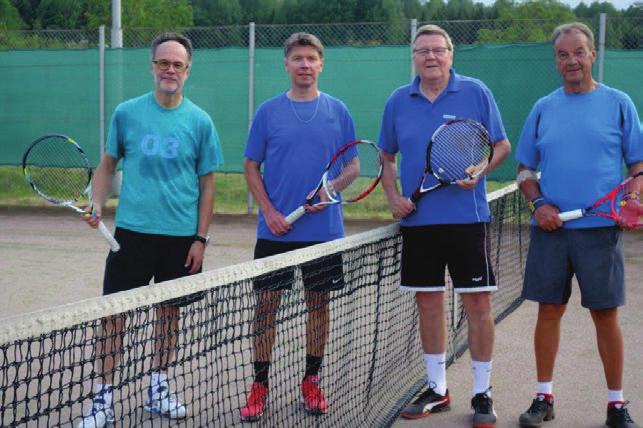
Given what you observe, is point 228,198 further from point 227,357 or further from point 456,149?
point 227,357

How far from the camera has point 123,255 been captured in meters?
4.37

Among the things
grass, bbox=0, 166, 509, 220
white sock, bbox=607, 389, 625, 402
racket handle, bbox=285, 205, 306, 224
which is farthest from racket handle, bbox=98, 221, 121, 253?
grass, bbox=0, 166, 509, 220

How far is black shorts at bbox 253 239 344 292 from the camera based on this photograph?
4211 mm

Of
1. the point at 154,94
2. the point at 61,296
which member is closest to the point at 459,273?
the point at 154,94

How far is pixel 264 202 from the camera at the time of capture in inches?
177

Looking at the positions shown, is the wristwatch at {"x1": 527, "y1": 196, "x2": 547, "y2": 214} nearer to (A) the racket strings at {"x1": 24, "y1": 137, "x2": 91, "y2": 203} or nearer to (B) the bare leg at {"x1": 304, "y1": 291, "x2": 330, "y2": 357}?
(B) the bare leg at {"x1": 304, "y1": 291, "x2": 330, "y2": 357}

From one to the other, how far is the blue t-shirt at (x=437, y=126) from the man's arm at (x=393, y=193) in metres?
0.06

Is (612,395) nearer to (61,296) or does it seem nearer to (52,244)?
(61,296)

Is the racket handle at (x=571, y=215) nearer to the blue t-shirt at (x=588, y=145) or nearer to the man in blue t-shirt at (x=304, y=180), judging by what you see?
the blue t-shirt at (x=588, y=145)

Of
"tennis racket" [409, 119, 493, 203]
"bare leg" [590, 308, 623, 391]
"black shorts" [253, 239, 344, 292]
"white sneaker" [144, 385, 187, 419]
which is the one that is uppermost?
"tennis racket" [409, 119, 493, 203]

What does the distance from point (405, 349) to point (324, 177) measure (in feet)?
4.49

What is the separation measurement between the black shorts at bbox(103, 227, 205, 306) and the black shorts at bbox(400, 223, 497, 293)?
0.95 m

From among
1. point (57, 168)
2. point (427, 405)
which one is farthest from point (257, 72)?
point (427, 405)

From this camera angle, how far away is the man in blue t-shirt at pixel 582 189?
4.19 metres
